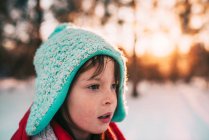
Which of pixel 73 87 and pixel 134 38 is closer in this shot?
pixel 73 87

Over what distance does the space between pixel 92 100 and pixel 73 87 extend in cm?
11

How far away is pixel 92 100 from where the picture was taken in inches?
41.8

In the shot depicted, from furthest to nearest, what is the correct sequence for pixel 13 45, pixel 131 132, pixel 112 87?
pixel 13 45, pixel 131 132, pixel 112 87

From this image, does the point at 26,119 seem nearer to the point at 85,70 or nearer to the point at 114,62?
the point at 85,70

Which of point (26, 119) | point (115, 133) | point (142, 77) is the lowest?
point (142, 77)

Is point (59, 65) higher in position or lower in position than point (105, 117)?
higher

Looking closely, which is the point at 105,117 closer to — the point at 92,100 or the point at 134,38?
the point at 92,100

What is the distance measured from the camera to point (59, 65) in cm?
109

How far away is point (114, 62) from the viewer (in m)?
1.18

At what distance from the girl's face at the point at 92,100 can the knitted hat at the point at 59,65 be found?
0.05m

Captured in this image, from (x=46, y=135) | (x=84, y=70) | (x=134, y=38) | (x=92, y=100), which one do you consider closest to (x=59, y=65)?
(x=84, y=70)

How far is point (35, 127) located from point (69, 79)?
0.87 feet

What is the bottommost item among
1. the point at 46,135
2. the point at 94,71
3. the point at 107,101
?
the point at 46,135

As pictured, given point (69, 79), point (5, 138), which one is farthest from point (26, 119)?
point (5, 138)
